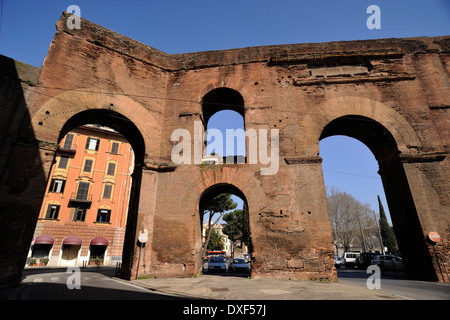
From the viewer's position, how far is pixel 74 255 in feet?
69.0

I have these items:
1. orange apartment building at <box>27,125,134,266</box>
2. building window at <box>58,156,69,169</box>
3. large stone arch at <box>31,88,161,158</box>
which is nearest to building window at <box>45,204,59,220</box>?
orange apartment building at <box>27,125,134,266</box>

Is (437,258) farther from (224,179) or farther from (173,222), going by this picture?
(173,222)

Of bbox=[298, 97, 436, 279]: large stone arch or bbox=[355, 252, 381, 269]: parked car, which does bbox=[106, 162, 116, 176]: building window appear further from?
bbox=[355, 252, 381, 269]: parked car

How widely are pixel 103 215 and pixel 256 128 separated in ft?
64.4

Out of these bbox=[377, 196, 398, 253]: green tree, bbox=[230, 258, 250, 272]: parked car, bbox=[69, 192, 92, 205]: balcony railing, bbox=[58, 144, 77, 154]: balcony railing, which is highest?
bbox=[58, 144, 77, 154]: balcony railing

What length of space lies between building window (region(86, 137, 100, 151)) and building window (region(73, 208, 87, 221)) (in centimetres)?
631

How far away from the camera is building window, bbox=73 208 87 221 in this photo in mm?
21752

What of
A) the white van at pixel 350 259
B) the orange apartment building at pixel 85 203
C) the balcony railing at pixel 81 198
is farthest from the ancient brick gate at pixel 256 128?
the orange apartment building at pixel 85 203

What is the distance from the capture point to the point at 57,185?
22.2 metres

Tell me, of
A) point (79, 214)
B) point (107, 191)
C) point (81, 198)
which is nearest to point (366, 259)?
point (107, 191)

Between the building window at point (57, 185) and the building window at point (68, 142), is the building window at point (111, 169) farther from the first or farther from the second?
the building window at point (68, 142)

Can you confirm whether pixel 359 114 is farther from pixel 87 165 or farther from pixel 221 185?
pixel 87 165

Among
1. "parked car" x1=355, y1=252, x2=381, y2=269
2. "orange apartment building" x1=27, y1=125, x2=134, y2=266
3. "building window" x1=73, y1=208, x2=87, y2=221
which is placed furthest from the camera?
"building window" x1=73, y1=208, x2=87, y2=221

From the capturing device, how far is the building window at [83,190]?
2250 cm
